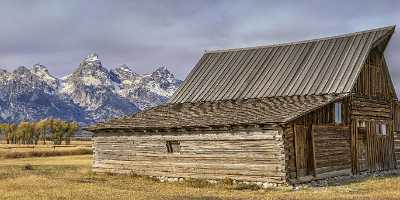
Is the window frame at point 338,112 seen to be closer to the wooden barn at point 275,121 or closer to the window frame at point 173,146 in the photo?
the wooden barn at point 275,121

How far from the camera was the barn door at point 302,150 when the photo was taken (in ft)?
96.0

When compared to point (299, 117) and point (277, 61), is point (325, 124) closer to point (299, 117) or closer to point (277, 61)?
point (299, 117)

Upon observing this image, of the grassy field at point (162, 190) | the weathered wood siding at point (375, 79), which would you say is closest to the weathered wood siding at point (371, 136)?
the weathered wood siding at point (375, 79)

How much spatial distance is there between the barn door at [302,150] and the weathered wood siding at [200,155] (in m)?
1.16

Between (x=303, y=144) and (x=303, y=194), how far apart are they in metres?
5.23

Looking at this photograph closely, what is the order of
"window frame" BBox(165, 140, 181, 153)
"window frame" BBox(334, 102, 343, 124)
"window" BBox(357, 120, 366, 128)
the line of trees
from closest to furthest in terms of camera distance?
"window frame" BBox(334, 102, 343, 124)
"window frame" BBox(165, 140, 181, 153)
"window" BBox(357, 120, 366, 128)
the line of trees

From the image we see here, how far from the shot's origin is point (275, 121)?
2773cm

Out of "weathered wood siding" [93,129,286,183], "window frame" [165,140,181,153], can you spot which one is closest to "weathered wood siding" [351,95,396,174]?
"weathered wood siding" [93,129,286,183]

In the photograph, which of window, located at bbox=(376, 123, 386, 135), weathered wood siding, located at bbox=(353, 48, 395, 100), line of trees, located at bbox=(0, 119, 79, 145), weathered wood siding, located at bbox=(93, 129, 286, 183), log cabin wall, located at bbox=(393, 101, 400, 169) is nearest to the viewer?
weathered wood siding, located at bbox=(93, 129, 286, 183)

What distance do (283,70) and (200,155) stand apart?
8.79 meters

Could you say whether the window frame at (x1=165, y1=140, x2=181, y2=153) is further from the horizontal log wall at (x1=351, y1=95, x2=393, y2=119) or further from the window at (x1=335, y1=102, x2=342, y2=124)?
the horizontal log wall at (x1=351, y1=95, x2=393, y2=119)

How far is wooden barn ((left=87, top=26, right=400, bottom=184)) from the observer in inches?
1165

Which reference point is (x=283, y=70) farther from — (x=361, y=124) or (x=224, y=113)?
(x=224, y=113)

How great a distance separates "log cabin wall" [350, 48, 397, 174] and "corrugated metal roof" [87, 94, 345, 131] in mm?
3276
